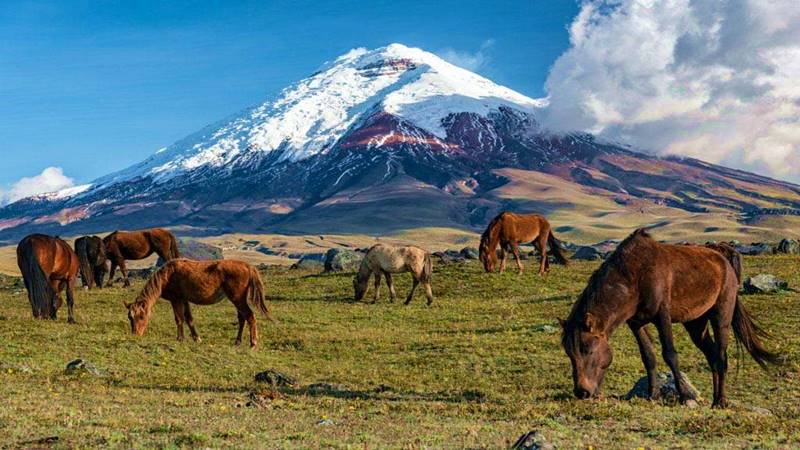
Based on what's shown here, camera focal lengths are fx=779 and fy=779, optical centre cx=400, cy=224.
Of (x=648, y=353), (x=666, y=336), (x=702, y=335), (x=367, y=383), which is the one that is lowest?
(x=367, y=383)

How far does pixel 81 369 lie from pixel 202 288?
5788mm

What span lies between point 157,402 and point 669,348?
10.00 metres

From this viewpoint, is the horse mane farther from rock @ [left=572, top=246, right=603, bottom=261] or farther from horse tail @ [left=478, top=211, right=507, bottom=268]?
rock @ [left=572, top=246, right=603, bottom=261]

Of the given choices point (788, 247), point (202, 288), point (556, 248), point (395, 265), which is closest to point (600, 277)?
point (202, 288)

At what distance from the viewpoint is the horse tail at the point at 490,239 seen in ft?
129

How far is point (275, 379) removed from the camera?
18.9 metres

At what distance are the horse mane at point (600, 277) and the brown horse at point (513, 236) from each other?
2398 cm

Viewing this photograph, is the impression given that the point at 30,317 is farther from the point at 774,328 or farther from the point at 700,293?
the point at 774,328

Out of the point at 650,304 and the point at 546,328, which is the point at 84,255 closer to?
the point at 546,328

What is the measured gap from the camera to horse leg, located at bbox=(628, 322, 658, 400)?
584 inches

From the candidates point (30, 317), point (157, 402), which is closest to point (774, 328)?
point (157, 402)

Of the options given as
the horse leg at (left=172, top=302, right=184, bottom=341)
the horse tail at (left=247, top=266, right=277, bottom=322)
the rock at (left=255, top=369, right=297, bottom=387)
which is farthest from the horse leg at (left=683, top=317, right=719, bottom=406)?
the horse leg at (left=172, top=302, right=184, bottom=341)

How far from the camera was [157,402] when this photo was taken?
51.0ft

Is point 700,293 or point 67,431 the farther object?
point 700,293
